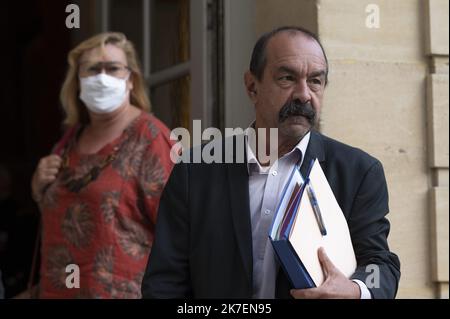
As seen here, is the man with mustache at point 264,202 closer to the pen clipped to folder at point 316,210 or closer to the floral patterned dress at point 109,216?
the pen clipped to folder at point 316,210

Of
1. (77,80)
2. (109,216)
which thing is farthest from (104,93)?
(109,216)

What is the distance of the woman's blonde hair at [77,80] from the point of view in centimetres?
404

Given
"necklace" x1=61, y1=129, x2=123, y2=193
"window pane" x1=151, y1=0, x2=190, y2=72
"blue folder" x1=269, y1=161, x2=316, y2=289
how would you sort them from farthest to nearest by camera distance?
"window pane" x1=151, y1=0, x2=190, y2=72, "necklace" x1=61, y1=129, x2=123, y2=193, "blue folder" x1=269, y1=161, x2=316, y2=289

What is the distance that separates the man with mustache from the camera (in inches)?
90.9

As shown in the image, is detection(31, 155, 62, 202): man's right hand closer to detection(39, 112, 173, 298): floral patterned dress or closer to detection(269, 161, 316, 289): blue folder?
detection(39, 112, 173, 298): floral patterned dress

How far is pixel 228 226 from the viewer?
7.73ft

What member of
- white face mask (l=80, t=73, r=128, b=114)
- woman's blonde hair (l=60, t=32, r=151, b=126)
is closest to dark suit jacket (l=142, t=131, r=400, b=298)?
white face mask (l=80, t=73, r=128, b=114)

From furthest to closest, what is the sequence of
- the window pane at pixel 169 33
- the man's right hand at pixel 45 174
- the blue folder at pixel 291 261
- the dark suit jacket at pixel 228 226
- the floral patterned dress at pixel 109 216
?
the window pane at pixel 169 33, the man's right hand at pixel 45 174, the floral patterned dress at pixel 109 216, the dark suit jacket at pixel 228 226, the blue folder at pixel 291 261

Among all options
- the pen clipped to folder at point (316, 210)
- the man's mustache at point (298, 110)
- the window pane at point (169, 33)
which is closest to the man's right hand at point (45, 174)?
the window pane at point (169, 33)

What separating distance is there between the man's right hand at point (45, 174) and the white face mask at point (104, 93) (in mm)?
260

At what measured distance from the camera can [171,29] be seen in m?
4.64

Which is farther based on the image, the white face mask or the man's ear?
the white face mask

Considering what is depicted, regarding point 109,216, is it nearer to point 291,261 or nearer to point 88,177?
point 88,177

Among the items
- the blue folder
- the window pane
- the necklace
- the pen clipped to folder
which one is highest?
the window pane
